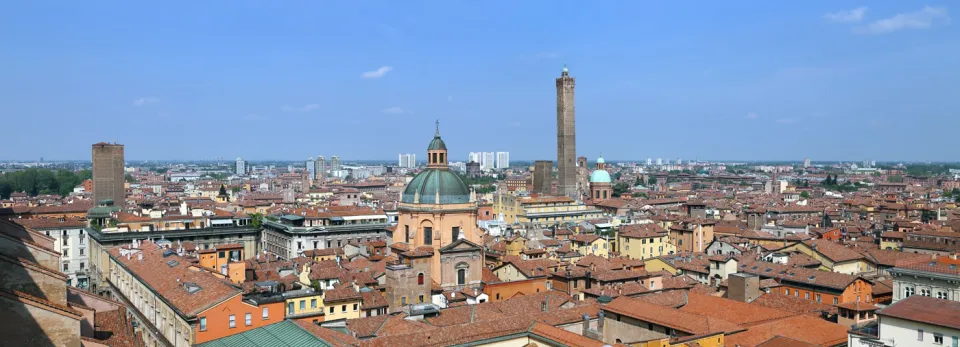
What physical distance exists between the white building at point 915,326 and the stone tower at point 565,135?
89309 millimetres

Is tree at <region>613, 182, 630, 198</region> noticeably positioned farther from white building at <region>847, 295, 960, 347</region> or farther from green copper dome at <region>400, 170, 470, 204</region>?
white building at <region>847, 295, 960, 347</region>

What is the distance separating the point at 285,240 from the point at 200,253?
20403 mm

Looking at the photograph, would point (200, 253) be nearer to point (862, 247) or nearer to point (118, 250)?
point (118, 250)

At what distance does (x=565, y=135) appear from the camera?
11669 cm

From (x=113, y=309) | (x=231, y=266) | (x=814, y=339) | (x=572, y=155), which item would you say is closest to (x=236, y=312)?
(x=113, y=309)

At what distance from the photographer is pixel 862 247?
56.1 meters

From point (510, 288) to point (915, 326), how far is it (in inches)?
807

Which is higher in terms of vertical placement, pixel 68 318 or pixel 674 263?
pixel 68 318

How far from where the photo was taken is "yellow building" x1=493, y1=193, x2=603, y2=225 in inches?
3364

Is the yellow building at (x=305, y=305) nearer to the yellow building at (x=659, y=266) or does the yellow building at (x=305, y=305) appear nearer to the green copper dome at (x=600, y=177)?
the yellow building at (x=659, y=266)

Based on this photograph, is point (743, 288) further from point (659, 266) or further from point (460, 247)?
point (460, 247)

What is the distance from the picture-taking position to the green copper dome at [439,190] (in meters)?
43.6

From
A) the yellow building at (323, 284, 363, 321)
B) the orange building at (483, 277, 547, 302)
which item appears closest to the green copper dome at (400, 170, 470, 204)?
the orange building at (483, 277, 547, 302)

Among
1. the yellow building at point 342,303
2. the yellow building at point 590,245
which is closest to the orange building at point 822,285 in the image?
the yellow building at point 590,245
